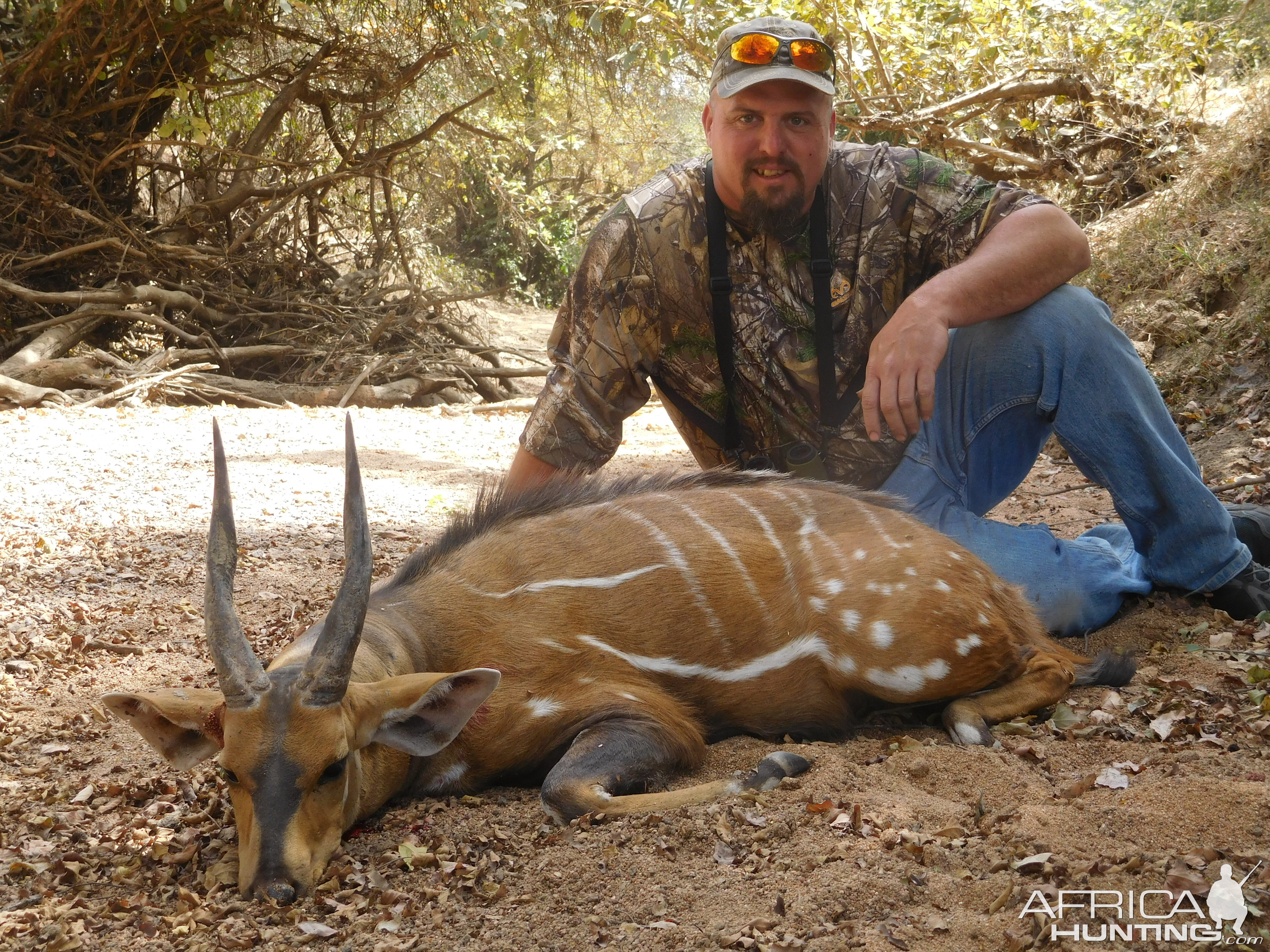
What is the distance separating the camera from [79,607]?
14.0ft

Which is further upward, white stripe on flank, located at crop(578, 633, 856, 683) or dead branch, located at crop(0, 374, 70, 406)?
dead branch, located at crop(0, 374, 70, 406)

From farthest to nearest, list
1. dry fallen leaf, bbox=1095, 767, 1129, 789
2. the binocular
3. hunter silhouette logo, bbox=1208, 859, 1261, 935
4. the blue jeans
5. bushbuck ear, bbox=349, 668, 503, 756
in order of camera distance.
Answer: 1. the binocular
2. the blue jeans
3. bushbuck ear, bbox=349, 668, 503, 756
4. dry fallen leaf, bbox=1095, 767, 1129, 789
5. hunter silhouette logo, bbox=1208, 859, 1261, 935

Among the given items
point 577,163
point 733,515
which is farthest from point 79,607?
point 577,163

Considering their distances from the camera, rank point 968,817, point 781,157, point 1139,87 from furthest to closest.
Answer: point 1139,87, point 781,157, point 968,817

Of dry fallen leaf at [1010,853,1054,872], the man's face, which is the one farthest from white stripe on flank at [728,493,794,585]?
dry fallen leaf at [1010,853,1054,872]

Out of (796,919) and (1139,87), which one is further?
(1139,87)

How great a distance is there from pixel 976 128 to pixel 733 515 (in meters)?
7.72

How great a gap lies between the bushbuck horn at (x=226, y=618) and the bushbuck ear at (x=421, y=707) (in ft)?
0.86

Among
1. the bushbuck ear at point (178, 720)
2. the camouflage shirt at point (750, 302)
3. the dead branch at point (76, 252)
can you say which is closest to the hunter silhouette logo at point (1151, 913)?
the bushbuck ear at point (178, 720)

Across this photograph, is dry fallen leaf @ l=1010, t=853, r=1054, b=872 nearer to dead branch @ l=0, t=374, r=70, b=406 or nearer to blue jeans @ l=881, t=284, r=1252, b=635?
blue jeans @ l=881, t=284, r=1252, b=635

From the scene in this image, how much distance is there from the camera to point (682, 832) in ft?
8.38

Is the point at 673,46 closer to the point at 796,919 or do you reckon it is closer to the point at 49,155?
the point at 49,155

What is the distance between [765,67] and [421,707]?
108 inches

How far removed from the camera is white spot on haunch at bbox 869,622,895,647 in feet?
11.0
